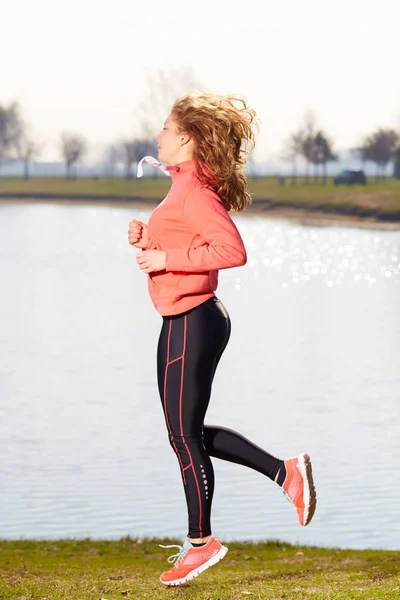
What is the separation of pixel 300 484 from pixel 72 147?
180716mm

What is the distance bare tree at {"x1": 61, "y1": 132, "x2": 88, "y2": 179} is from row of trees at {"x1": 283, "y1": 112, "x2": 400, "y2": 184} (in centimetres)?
3616

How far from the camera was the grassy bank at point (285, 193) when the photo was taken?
99.8m

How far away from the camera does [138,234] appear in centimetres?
612

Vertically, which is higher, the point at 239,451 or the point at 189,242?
the point at 189,242

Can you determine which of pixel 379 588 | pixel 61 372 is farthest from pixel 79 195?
pixel 379 588

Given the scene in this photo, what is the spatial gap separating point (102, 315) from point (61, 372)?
1139cm

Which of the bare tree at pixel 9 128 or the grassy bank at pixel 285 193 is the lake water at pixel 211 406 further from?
the bare tree at pixel 9 128

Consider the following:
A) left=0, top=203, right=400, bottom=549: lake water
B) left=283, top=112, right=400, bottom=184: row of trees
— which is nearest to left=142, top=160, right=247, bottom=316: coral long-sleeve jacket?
left=0, top=203, right=400, bottom=549: lake water

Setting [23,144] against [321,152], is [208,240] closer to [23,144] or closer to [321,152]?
[321,152]

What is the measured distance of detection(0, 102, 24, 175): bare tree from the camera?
17212 cm

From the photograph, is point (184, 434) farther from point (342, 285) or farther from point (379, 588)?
point (342, 285)

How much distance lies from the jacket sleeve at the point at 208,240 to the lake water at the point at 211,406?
28.4 feet

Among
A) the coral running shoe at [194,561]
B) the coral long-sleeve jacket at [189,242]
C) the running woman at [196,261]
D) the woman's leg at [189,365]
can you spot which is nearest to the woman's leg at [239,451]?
the running woman at [196,261]

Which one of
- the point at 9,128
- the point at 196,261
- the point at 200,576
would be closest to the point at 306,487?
the point at 196,261
